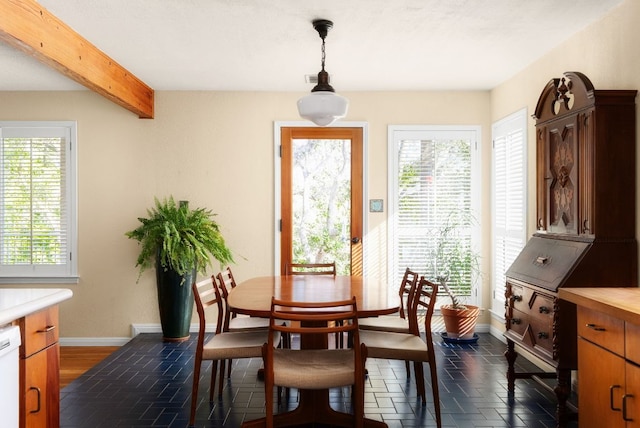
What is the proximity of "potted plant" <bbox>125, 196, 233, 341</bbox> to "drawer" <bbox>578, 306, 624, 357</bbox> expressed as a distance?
3.32 m

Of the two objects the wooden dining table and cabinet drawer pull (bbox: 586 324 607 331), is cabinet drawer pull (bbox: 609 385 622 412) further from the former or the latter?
the wooden dining table

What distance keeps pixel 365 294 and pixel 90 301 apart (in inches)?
134

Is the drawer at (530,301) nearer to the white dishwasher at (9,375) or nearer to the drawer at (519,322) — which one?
the drawer at (519,322)

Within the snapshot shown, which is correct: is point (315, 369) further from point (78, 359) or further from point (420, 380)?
point (78, 359)

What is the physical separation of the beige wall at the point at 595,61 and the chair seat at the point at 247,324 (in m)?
2.42

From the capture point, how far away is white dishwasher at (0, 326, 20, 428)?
198cm

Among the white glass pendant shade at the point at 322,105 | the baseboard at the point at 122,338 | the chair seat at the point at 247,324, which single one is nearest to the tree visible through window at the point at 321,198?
the baseboard at the point at 122,338

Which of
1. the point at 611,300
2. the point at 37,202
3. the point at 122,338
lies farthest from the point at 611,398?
the point at 37,202

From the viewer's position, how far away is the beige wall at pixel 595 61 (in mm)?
3146

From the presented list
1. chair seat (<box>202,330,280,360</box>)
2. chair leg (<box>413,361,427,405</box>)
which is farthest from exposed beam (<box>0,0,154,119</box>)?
chair leg (<box>413,361,427,405</box>)

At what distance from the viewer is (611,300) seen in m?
2.41

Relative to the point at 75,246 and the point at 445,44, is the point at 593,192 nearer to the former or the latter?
the point at 445,44

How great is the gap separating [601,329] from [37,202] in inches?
203

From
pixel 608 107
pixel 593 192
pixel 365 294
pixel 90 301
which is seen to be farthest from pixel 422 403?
pixel 90 301
